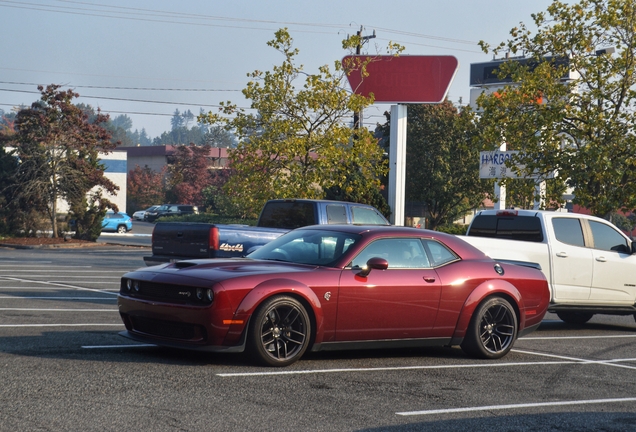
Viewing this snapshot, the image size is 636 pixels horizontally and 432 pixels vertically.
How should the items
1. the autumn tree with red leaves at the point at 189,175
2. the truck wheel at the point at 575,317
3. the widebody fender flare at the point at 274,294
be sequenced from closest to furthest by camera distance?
the widebody fender flare at the point at 274,294
the truck wheel at the point at 575,317
the autumn tree with red leaves at the point at 189,175

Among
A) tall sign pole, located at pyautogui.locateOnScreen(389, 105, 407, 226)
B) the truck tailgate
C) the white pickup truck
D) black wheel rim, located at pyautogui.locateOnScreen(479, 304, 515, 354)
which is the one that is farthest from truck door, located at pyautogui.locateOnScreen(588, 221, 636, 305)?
tall sign pole, located at pyautogui.locateOnScreen(389, 105, 407, 226)

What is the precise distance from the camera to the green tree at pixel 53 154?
126ft

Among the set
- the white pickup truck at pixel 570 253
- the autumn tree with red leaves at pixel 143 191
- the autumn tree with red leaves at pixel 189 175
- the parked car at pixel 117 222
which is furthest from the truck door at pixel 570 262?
the autumn tree with red leaves at pixel 143 191

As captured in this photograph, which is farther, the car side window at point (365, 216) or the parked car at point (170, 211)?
the parked car at point (170, 211)

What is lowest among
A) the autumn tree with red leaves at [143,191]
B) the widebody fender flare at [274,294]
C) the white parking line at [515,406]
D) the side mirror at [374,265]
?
the white parking line at [515,406]

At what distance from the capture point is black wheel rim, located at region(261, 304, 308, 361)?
27.0 ft

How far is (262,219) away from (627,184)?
32.9ft

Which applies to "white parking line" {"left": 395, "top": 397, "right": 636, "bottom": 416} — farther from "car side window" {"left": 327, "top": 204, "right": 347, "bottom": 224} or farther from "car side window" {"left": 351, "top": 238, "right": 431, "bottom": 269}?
"car side window" {"left": 327, "top": 204, "right": 347, "bottom": 224}

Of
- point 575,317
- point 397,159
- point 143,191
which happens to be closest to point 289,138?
point 397,159

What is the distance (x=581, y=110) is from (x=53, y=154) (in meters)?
24.8

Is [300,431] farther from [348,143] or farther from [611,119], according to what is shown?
[348,143]

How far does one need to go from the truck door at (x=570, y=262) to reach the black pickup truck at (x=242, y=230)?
468 cm

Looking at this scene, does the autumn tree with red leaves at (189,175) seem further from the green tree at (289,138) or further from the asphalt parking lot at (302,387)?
the asphalt parking lot at (302,387)

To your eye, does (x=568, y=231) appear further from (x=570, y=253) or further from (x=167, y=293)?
(x=167, y=293)
